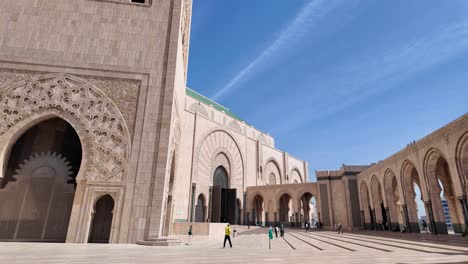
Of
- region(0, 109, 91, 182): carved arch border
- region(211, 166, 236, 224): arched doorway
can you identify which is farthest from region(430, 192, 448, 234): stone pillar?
region(211, 166, 236, 224): arched doorway

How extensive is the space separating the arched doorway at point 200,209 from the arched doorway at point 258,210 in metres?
5.86

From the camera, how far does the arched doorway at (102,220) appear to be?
790 cm

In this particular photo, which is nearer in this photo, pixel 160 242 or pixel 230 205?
pixel 160 242

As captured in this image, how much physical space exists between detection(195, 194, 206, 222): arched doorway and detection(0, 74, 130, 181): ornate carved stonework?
11086 millimetres

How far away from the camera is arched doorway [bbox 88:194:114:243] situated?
25.9ft

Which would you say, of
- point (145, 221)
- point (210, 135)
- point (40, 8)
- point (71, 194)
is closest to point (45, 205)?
point (71, 194)

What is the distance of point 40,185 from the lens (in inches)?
353

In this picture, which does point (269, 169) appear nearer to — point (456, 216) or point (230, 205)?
point (230, 205)

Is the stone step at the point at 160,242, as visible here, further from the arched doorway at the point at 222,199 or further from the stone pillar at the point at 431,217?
the arched doorway at the point at 222,199

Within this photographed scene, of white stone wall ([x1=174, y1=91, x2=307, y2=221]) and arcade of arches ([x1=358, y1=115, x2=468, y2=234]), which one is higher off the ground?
white stone wall ([x1=174, y1=91, x2=307, y2=221])

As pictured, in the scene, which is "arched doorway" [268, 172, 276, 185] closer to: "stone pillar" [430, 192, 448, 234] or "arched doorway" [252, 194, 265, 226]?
"arched doorway" [252, 194, 265, 226]

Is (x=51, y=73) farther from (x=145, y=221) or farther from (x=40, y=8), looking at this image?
(x=145, y=221)

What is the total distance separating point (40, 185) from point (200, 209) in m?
11.1

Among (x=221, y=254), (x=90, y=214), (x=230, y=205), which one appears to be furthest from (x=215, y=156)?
(x=221, y=254)
